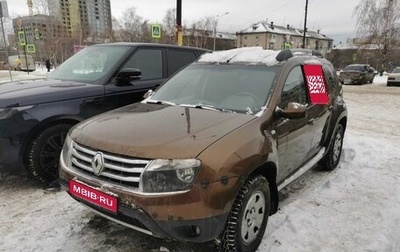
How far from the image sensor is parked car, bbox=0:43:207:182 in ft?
13.3

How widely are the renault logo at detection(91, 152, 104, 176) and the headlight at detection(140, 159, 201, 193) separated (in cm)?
44

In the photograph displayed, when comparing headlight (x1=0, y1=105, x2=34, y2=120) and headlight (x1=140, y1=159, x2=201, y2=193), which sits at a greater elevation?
headlight (x1=0, y1=105, x2=34, y2=120)

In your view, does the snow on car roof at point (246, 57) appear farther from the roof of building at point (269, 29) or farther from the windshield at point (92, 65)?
the roof of building at point (269, 29)

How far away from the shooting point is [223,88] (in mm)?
3766

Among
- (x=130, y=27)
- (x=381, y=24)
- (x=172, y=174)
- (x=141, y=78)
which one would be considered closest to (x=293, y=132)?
(x=172, y=174)

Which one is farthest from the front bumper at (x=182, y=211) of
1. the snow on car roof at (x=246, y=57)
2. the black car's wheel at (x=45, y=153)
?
the black car's wheel at (x=45, y=153)

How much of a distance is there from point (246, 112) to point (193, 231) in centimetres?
127

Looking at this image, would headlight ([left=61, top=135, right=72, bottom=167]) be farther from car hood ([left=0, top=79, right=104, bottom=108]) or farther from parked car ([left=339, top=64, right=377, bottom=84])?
parked car ([left=339, top=64, right=377, bottom=84])

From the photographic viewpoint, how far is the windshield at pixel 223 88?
3504 millimetres

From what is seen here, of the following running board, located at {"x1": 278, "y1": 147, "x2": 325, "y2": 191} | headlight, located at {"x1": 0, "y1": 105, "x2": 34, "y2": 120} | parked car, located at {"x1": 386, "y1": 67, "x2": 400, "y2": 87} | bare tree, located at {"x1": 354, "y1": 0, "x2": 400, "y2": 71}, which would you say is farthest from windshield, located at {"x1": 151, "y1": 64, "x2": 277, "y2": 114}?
bare tree, located at {"x1": 354, "y1": 0, "x2": 400, "y2": 71}

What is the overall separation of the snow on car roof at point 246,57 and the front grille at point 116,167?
6.56 ft

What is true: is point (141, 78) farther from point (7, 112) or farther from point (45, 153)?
point (7, 112)

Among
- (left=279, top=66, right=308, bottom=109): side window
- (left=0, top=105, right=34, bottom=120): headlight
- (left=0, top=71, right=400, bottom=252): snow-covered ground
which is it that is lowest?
(left=0, top=71, right=400, bottom=252): snow-covered ground

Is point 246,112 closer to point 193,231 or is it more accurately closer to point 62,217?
point 193,231
